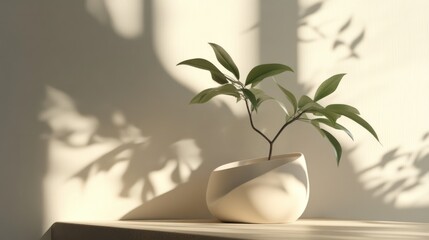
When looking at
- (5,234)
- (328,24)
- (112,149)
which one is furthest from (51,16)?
(328,24)

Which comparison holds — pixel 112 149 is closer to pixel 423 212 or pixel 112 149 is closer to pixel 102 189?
pixel 102 189

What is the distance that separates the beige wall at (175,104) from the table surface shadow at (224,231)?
0.14 metres

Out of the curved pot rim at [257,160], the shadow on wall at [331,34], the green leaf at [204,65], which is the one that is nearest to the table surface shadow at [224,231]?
the curved pot rim at [257,160]

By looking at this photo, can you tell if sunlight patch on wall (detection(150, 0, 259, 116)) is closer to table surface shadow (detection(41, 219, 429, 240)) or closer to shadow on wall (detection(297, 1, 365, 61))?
shadow on wall (detection(297, 1, 365, 61))

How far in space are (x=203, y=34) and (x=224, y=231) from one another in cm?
85

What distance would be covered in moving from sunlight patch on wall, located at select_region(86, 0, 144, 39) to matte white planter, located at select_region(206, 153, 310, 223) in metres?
0.51

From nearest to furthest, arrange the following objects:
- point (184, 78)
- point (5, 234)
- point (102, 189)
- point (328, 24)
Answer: point (5, 234) → point (102, 189) → point (184, 78) → point (328, 24)

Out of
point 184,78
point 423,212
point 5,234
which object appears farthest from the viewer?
point 423,212

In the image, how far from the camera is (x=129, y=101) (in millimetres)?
2195

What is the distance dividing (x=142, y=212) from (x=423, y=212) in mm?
1147

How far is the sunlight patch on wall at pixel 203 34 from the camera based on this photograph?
7.47 ft

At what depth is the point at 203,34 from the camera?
2.34m

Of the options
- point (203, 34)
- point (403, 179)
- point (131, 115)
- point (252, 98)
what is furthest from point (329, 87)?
point (403, 179)

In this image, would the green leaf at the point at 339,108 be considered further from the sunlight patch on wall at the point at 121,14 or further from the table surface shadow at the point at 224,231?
the sunlight patch on wall at the point at 121,14
